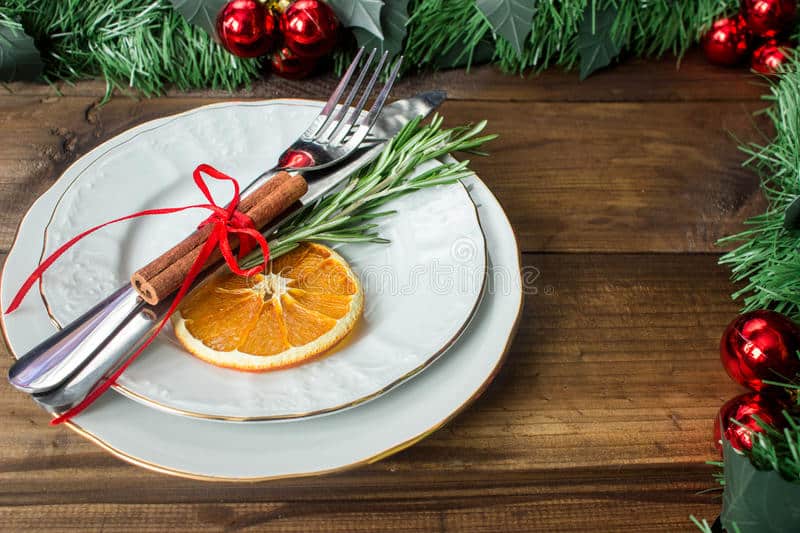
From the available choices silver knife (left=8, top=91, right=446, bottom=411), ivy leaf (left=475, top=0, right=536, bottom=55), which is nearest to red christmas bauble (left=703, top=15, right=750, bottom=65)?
ivy leaf (left=475, top=0, right=536, bottom=55)

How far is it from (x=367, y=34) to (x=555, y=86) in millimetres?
295

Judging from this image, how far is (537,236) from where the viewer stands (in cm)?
88

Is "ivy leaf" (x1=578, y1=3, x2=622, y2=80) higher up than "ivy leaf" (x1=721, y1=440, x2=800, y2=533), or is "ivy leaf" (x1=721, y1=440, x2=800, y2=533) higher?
"ivy leaf" (x1=578, y1=3, x2=622, y2=80)

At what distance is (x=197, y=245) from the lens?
0.70 meters

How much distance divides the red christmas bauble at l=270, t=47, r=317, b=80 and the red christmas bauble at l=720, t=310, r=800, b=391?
0.66 m

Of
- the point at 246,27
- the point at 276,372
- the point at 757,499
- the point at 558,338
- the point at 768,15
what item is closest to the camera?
the point at 757,499

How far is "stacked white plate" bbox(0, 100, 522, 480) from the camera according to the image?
599 mm

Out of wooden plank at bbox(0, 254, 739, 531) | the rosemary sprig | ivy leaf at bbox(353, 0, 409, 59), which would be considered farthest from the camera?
ivy leaf at bbox(353, 0, 409, 59)

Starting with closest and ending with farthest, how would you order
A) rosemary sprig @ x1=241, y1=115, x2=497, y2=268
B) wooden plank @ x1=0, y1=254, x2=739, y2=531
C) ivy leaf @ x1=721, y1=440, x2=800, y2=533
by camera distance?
ivy leaf @ x1=721, y1=440, x2=800, y2=533 → wooden plank @ x1=0, y1=254, x2=739, y2=531 → rosemary sprig @ x1=241, y1=115, x2=497, y2=268

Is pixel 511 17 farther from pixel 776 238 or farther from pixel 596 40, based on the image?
pixel 776 238

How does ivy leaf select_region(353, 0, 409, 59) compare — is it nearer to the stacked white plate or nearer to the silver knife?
the stacked white plate

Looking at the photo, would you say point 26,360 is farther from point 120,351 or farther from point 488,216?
point 488,216

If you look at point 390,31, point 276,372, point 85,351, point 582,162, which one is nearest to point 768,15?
point 582,162

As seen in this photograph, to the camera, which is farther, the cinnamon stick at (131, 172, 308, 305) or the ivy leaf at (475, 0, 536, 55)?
the ivy leaf at (475, 0, 536, 55)
